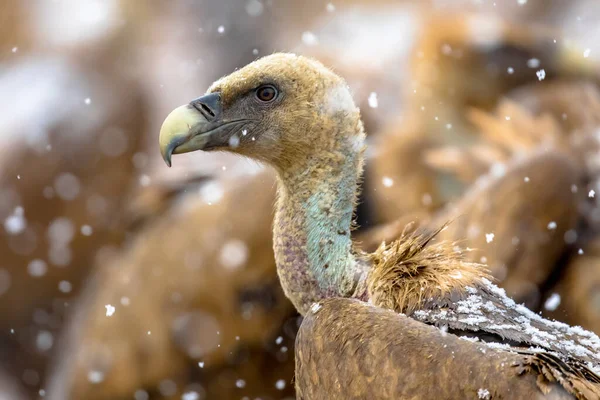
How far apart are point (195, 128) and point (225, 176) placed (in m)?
1.30

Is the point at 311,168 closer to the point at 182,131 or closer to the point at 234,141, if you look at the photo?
the point at 234,141

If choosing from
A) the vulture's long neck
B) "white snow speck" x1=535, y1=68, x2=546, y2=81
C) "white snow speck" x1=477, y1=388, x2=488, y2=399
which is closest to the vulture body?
the vulture's long neck

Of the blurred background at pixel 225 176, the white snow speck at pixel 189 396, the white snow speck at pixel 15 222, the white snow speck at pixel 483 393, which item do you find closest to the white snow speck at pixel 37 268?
the blurred background at pixel 225 176

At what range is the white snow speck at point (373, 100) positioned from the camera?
3.37m

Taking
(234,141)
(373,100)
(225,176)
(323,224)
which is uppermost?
(234,141)

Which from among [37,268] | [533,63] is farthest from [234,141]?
[533,63]

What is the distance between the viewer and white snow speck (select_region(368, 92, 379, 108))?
3.37 m

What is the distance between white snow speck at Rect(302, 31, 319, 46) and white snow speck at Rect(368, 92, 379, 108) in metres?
0.95

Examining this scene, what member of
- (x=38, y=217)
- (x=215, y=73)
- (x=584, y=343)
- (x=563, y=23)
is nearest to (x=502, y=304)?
(x=584, y=343)

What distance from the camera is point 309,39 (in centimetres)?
450

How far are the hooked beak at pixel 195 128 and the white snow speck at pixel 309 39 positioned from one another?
2.78 metres

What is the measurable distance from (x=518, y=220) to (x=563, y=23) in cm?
219

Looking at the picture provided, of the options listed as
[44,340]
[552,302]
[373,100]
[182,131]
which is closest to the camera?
[182,131]

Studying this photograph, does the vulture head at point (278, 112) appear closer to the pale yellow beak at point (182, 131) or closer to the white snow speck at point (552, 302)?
the pale yellow beak at point (182, 131)
